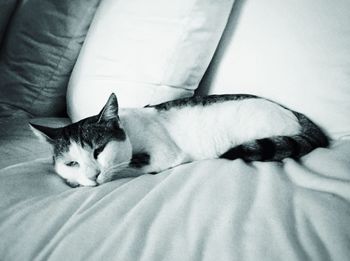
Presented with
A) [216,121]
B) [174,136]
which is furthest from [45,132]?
[216,121]

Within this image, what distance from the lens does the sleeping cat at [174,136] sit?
0.87m

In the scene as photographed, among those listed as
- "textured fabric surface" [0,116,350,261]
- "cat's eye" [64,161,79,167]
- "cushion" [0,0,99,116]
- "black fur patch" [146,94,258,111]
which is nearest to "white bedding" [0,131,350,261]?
"textured fabric surface" [0,116,350,261]

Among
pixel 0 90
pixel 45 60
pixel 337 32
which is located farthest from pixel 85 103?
pixel 337 32

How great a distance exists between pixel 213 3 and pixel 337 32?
37 cm

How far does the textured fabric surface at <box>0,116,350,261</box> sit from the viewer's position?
55 cm

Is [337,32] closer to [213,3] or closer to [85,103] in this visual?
[213,3]

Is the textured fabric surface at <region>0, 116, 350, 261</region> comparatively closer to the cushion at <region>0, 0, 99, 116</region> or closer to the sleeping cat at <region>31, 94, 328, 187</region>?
the sleeping cat at <region>31, 94, 328, 187</region>

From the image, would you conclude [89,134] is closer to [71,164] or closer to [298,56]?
[71,164]

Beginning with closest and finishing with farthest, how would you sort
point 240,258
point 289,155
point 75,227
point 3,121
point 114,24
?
1. point 240,258
2. point 75,227
3. point 289,155
4. point 114,24
5. point 3,121

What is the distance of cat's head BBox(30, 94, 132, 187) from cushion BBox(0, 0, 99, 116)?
16.1 inches

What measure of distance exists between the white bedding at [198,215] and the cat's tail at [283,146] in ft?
0.13

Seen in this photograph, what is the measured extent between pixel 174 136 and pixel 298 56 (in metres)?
0.44

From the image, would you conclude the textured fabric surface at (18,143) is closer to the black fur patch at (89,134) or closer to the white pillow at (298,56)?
the black fur patch at (89,134)

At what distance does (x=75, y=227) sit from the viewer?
2.14 ft
